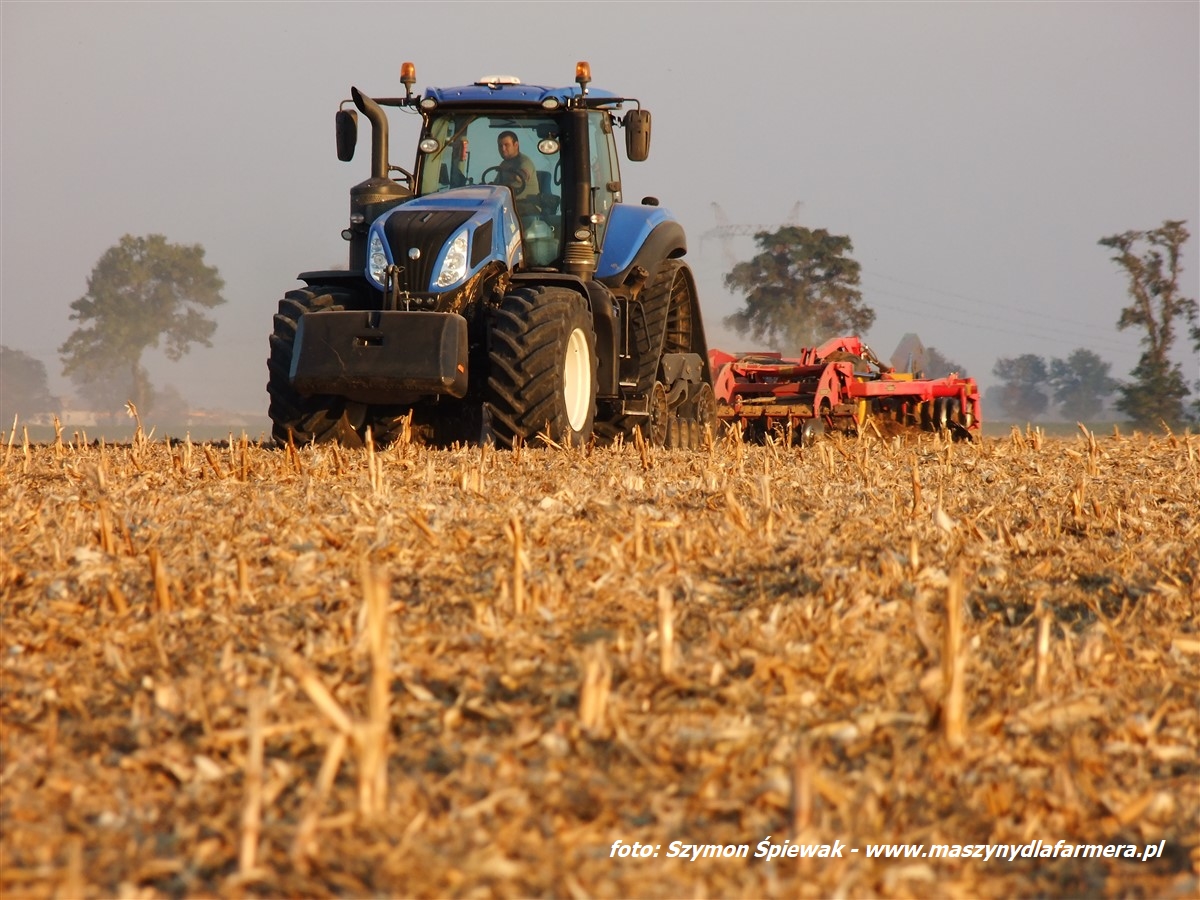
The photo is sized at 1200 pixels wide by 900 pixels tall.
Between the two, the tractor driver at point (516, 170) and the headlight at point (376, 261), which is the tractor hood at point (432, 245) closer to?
the headlight at point (376, 261)

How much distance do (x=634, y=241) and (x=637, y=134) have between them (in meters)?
0.81

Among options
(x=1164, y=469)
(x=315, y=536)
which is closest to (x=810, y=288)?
(x=1164, y=469)

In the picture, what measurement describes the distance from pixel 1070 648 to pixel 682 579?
102 cm

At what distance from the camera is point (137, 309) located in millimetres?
Answer: 76875

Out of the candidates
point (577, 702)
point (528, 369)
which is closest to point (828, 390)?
point (528, 369)

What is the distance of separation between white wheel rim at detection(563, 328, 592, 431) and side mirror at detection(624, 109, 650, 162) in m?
1.34

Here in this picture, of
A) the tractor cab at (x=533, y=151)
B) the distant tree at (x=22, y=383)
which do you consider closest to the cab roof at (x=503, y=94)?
the tractor cab at (x=533, y=151)

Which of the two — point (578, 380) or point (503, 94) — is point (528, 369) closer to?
point (578, 380)

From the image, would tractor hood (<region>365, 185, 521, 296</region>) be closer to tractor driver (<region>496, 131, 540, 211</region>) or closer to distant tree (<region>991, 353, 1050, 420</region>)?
tractor driver (<region>496, 131, 540, 211</region>)

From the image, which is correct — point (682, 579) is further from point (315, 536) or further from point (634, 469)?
point (634, 469)

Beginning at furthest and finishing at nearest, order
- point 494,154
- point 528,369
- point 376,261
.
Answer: point 494,154, point 376,261, point 528,369

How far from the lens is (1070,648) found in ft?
11.0

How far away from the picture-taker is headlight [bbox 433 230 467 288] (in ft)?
27.5

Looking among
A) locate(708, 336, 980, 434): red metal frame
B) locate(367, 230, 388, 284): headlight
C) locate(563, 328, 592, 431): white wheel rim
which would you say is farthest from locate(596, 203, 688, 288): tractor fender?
locate(708, 336, 980, 434): red metal frame
